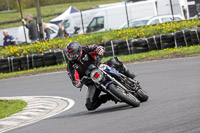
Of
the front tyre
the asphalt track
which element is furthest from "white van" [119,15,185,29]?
the front tyre

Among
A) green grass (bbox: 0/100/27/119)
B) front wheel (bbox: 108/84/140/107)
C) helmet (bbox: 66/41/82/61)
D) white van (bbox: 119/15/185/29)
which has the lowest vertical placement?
green grass (bbox: 0/100/27/119)

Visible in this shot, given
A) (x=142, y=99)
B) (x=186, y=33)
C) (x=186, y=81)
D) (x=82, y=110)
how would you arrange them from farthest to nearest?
(x=186, y=33) → (x=186, y=81) → (x=82, y=110) → (x=142, y=99)

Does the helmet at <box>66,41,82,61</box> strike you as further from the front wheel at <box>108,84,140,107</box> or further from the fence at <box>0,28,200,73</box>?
the fence at <box>0,28,200,73</box>

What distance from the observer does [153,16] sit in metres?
25.3

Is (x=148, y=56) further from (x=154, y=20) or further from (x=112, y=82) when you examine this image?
(x=112, y=82)

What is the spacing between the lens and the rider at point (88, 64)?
27.3 feet

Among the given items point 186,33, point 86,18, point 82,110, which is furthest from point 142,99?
point 86,18

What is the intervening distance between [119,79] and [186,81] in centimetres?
313

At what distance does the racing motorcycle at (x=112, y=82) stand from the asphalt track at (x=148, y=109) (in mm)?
221

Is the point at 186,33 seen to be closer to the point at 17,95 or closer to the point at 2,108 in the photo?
the point at 17,95

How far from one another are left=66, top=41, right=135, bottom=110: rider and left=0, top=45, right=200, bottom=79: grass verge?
27.5 ft

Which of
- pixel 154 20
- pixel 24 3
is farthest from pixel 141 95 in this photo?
pixel 24 3

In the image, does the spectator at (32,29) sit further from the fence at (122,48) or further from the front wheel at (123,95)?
the front wheel at (123,95)

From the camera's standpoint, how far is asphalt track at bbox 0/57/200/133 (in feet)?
19.5
